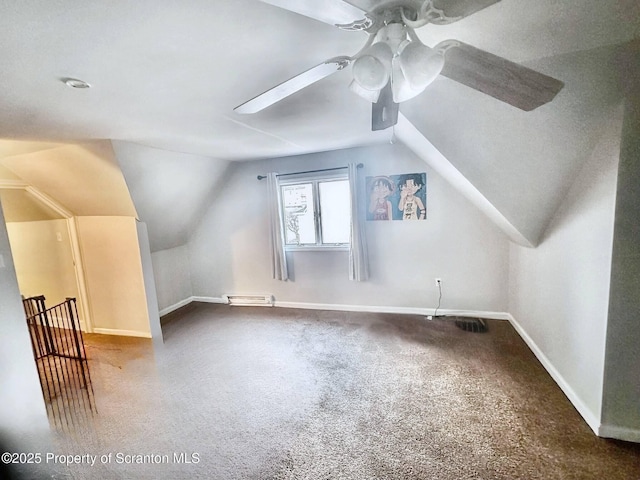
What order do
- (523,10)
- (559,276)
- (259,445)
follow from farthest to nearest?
1. (559,276)
2. (259,445)
3. (523,10)

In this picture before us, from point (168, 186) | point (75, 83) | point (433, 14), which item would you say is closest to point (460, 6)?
point (433, 14)

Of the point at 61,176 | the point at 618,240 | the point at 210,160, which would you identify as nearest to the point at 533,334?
the point at 618,240

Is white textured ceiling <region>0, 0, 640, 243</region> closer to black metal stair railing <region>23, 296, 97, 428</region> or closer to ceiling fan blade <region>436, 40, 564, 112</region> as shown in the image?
ceiling fan blade <region>436, 40, 564, 112</region>

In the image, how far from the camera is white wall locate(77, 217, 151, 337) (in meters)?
3.38

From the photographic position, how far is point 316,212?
4020 mm

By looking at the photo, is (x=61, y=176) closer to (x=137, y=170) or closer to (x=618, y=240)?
(x=137, y=170)

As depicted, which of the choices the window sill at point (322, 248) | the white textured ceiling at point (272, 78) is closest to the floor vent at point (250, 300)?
the window sill at point (322, 248)

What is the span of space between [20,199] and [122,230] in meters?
1.45

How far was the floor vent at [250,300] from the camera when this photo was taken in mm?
4344

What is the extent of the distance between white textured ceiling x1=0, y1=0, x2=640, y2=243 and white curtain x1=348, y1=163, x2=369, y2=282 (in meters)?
1.12

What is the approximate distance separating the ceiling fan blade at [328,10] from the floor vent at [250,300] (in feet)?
12.8

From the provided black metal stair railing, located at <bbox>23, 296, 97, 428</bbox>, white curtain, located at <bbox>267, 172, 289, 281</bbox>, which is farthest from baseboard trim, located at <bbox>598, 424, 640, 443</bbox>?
black metal stair railing, located at <bbox>23, 296, 97, 428</bbox>

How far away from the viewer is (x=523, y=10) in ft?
3.40

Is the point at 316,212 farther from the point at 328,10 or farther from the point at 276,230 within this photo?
the point at 328,10
